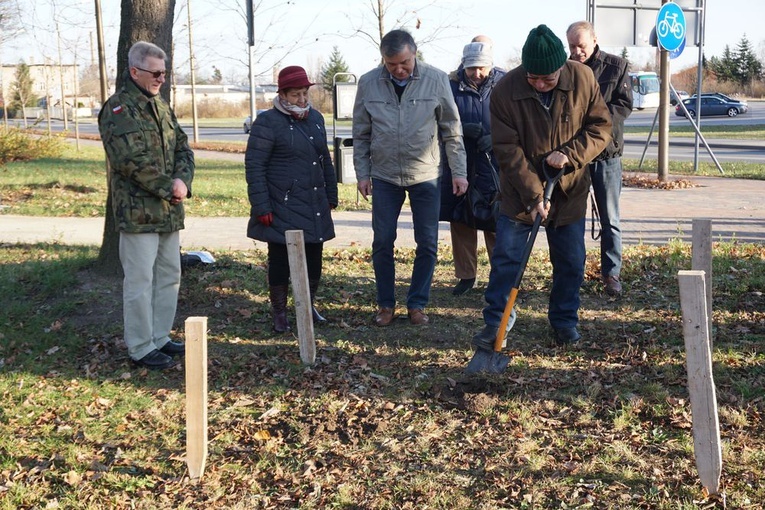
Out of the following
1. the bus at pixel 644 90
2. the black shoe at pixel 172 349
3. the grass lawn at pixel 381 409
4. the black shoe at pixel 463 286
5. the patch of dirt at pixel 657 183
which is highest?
the bus at pixel 644 90

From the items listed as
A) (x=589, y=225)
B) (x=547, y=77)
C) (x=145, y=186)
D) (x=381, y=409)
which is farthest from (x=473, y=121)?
(x=589, y=225)

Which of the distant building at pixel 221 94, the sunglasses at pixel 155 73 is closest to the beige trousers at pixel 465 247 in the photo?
the sunglasses at pixel 155 73

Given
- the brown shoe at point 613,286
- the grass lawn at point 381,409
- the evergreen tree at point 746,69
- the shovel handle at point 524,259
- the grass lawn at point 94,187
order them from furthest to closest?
the evergreen tree at point 746,69
the grass lawn at point 94,187
the brown shoe at point 613,286
the shovel handle at point 524,259
the grass lawn at point 381,409

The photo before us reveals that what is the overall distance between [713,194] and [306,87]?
909cm

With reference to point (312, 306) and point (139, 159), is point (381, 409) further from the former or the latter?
point (139, 159)

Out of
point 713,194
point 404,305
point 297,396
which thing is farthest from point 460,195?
point 713,194

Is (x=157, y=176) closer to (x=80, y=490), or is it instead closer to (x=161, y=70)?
(x=161, y=70)

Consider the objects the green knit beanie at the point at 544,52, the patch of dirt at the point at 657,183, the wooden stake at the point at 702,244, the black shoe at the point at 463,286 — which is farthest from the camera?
the patch of dirt at the point at 657,183

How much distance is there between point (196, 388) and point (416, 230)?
9.00ft

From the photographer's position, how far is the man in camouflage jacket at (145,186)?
5.04 metres

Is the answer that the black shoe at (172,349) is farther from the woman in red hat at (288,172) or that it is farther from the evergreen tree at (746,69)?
the evergreen tree at (746,69)

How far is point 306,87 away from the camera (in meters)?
5.62

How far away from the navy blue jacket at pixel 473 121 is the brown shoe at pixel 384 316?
907mm

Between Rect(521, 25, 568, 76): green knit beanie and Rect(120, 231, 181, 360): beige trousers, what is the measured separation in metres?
2.45
